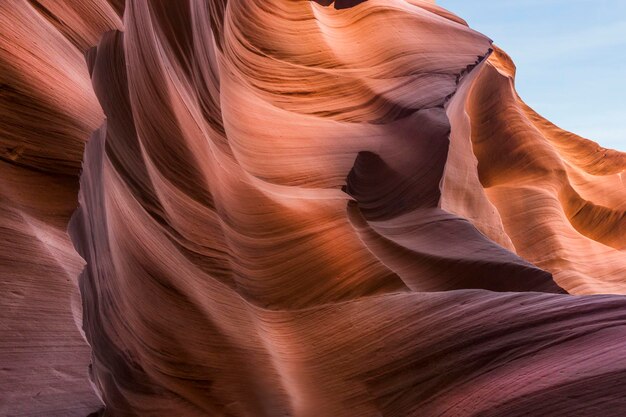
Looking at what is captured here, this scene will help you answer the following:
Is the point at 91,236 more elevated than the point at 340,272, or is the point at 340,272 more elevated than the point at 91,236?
the point at 91,236

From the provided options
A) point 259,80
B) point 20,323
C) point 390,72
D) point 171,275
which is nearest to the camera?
point 20,323

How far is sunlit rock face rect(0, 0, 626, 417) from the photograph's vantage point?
9.18ft

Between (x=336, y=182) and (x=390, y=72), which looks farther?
(x=390, y=72)

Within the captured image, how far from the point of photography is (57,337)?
2.44 m

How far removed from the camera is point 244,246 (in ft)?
16.2

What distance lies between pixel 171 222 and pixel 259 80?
3.37 metres

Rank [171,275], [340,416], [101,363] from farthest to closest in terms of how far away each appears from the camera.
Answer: [171,275], [340,416], [101,363]

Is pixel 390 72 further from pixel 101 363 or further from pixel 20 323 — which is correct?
pixel 20 323

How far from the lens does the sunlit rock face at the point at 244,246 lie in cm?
280

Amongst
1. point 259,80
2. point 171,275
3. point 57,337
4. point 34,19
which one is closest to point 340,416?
point 171,275

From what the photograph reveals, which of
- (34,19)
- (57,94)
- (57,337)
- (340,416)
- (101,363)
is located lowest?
(340,416)

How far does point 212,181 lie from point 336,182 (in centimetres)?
140

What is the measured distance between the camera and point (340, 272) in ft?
16.4

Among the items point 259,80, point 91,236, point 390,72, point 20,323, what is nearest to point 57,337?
point 20,323
